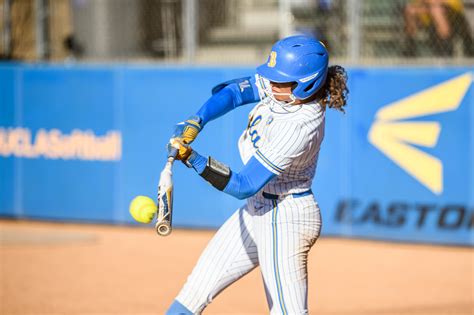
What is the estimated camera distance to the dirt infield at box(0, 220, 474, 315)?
6.97m

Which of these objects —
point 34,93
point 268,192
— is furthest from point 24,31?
point 268,192

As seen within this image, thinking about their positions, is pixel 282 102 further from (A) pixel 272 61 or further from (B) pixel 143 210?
(B) pixel 143 210

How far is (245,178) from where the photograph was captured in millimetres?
4059

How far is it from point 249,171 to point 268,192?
0.38 meters

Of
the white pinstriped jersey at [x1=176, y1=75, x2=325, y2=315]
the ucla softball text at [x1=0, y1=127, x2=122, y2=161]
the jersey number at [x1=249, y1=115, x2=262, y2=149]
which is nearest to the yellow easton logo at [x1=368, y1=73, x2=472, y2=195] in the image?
the ucla softball text at [x1=0, y1=127, x2=122, y2=161]

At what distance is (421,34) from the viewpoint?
10.6 m

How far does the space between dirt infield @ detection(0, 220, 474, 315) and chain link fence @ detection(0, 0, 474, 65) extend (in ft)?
7.96

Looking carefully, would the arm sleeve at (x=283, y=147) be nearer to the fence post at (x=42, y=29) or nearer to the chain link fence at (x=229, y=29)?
the chain link fence at (x=229, y=29)

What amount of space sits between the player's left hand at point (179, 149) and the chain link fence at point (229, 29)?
22.4ft

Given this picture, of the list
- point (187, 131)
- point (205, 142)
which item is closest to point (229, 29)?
point (205, 142)

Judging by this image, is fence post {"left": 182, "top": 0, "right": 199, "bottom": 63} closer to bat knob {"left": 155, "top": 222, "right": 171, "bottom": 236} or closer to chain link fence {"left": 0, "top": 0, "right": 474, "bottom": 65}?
chain link fence {"left": 0, "top": 0, "right": 474, "bottom": 65}

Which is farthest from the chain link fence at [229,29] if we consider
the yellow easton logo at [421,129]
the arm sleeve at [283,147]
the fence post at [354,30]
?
the arm sleeve at [283,147]

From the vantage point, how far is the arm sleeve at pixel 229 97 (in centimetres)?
445

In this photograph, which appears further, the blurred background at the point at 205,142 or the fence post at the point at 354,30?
the fence post at the point at 354,30
